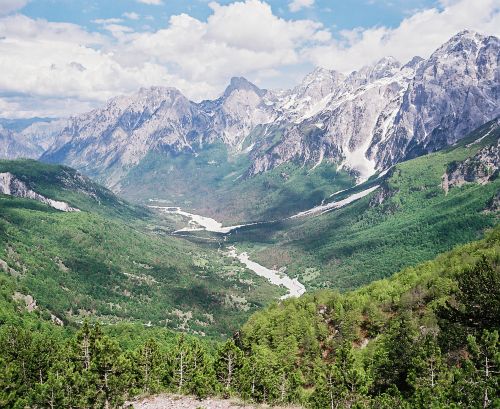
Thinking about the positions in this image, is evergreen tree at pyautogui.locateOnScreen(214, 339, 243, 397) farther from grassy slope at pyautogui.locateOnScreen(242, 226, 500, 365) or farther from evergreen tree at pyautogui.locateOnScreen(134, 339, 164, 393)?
grassy slope at pyautogui.locateOnScreen(242, 226, 500, 365)

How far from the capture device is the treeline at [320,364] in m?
61.9

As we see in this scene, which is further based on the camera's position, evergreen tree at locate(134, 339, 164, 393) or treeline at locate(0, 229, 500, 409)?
evergreen tree at locate(134, 339, 164, 393)

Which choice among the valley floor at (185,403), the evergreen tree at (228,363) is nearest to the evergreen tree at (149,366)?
the valley floor at (185,403)

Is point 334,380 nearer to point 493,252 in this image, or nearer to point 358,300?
point 358,300

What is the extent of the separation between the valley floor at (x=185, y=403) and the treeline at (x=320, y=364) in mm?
2054

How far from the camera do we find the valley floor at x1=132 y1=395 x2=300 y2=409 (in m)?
69.9

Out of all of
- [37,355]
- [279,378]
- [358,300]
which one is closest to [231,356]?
[279,378]

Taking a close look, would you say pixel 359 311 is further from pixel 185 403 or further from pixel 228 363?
pixel 185 403

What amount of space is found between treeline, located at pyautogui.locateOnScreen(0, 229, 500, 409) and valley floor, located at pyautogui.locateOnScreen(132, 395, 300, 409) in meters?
2.05

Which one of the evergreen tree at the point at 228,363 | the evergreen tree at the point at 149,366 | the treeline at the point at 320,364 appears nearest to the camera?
the treeline at the point at 320,364

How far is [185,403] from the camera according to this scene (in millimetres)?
72375

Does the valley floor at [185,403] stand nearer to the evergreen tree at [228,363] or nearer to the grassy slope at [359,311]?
the evergreen tree at [228,363]

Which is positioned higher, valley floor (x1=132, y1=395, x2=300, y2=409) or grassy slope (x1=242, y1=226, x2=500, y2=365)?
grassy slope (x1=242, y1=226, x2=500, y2=365)

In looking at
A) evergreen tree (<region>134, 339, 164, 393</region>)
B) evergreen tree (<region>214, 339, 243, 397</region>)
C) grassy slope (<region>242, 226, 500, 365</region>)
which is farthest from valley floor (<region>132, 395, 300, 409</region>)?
grassy slope (<region>242, 226, 500, 365</region>)
